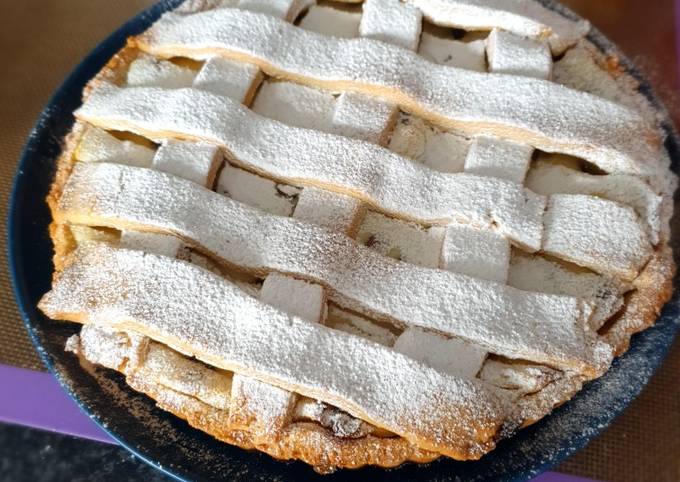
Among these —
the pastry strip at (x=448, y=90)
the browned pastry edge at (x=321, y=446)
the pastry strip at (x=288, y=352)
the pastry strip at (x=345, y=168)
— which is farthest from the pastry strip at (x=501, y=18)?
the browned pastry edge at (x=321, y=446)

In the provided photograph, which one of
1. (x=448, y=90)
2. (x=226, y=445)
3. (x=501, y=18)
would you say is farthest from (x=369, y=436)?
(x=501, y=18)

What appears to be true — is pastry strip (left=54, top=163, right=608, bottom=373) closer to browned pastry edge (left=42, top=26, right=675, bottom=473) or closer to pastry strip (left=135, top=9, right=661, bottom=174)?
browned pastry edge (left=42, top=26, right=675, bottom=473)

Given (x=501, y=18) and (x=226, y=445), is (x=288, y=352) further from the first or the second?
(x=501, y=18)

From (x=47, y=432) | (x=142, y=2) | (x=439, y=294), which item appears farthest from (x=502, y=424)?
(x=142, y=2)

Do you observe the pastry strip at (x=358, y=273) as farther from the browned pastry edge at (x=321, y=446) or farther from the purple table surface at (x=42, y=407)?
the purple table surface at (x=42, y=407)

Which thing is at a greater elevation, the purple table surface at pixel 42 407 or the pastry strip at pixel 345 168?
the pastry strip at pixel 345 168
